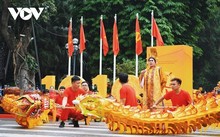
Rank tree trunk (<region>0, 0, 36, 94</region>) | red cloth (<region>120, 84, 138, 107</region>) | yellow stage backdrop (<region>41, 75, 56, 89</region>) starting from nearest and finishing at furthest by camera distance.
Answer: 1. red cloth (<region>120, 84, 138, 107</region>)
2. yellow stage backdrop (<region>41, 75, 56, 89</region>)
3. tree trunk (<region>0, 0, 36, 94</region>)

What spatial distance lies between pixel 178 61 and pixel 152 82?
6.09 feet

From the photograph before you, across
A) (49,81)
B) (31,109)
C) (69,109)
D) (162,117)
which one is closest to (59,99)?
(69,109)

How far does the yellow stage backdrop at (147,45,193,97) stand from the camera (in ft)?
50.8

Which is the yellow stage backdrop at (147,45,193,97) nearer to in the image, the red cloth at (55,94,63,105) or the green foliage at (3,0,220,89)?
the red cloth at (55,94,63,105)

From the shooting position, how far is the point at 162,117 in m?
10.5

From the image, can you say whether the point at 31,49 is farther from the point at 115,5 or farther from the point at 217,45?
the point at 217,45

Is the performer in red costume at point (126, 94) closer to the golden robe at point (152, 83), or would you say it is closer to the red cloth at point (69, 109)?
the red cloth at point (69, 109)

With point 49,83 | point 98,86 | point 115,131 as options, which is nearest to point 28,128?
point 115,131

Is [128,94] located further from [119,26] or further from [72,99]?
[119,26]

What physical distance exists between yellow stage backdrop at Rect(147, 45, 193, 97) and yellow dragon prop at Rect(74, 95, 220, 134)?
4732mm

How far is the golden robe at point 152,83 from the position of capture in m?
14.0

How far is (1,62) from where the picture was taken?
116ft

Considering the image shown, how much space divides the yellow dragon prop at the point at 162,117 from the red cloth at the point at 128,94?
0.45 meters

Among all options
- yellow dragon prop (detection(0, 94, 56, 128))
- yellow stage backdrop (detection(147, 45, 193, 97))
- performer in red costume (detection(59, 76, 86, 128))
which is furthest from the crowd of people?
yellow stage backdrop (detection(147, 45, 193, 97))
